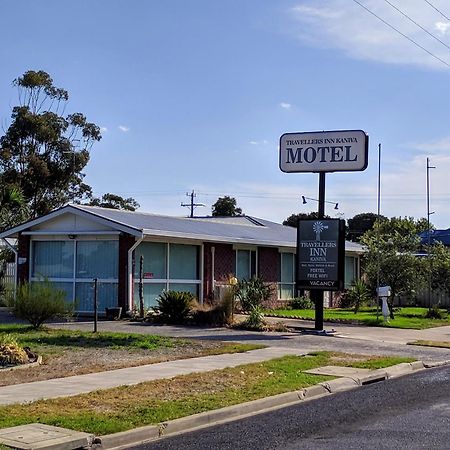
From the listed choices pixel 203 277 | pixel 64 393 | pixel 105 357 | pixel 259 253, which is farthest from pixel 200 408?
pixel 259 253

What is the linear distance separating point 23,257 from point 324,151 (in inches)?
434

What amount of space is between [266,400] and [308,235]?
12.1m

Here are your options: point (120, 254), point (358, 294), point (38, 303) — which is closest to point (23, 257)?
point (120, 254)

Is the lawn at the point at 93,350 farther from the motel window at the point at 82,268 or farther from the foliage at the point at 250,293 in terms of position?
the foliage at the point at 250,293

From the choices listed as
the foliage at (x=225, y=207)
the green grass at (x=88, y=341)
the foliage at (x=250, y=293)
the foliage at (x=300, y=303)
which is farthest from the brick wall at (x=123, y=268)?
the foliage at (x=225, y=207)

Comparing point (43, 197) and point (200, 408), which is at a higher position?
point (43, 197)

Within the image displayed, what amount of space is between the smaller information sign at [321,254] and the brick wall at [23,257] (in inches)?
377

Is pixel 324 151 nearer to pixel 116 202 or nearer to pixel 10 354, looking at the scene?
pixel 10 354

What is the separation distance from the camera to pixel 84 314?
2452 centimetres

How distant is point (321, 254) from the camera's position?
2180 centimetres

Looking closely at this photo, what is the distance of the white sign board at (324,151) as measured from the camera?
839 inches

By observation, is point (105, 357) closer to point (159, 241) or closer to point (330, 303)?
point (159, 241)

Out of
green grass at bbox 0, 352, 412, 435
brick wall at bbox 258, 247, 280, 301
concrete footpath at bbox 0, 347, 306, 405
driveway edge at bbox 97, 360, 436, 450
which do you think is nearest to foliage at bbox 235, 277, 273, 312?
brick wall at bbox 258, 247, 280, 301

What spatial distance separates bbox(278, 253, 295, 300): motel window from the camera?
3134cm
